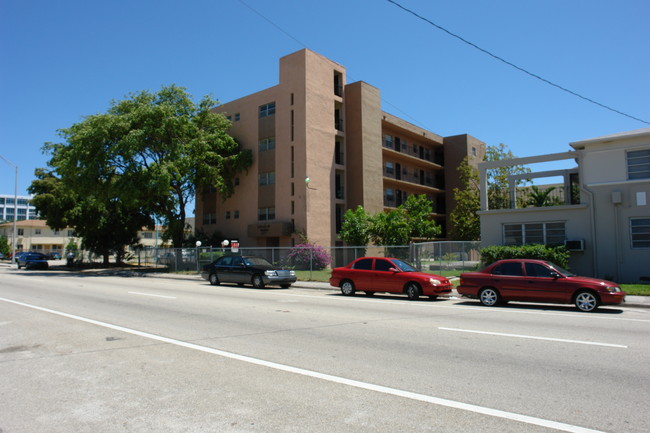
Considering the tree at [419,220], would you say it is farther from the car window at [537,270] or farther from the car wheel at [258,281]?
the car window at [537,270]

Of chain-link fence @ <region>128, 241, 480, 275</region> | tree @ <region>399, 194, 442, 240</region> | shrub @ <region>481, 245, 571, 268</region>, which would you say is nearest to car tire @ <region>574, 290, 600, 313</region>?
shrub @ <region>481, 245, 571, 268</region>

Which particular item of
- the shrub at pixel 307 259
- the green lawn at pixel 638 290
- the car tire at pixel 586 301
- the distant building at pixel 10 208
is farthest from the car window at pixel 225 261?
the distant building at pixel 10 208

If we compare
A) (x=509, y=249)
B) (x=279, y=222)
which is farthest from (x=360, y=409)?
(x=279, y=222)

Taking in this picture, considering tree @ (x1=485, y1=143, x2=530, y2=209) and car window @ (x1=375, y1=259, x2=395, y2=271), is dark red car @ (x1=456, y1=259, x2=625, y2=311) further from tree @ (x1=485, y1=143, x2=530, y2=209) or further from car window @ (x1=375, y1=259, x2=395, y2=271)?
tree @ (x1=485, y1=143, x2=530, y2=209)

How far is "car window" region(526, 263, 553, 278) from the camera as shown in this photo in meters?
13.5

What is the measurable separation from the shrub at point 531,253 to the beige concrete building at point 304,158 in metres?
15.2

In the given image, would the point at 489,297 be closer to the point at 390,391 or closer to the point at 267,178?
the point at 390,391

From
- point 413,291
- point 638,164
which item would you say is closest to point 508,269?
point 413,291

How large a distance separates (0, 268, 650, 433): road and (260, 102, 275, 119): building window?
2717cm

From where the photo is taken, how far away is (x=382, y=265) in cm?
1658

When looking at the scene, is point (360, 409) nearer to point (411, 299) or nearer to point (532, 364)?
point (532, 364)

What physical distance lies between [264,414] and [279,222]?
29479mm

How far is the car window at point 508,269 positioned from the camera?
14.0 m

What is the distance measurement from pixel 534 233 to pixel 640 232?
424 centimetres
